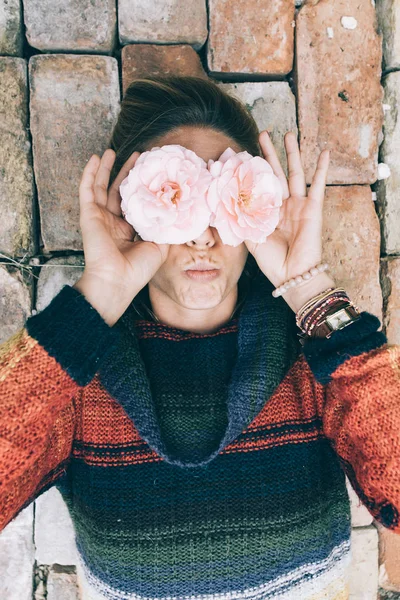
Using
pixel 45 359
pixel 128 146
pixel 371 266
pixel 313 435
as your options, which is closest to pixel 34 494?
pixel 45 359

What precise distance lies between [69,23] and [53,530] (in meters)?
1.80

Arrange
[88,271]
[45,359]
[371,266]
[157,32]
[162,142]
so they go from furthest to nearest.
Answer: [371,266], [157,32], [162,142], [88,271], [45,359]

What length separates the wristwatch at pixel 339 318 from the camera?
4.41 feet

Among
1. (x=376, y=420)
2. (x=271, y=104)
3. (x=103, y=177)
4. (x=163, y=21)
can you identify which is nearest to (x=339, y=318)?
(x=376, y=420)

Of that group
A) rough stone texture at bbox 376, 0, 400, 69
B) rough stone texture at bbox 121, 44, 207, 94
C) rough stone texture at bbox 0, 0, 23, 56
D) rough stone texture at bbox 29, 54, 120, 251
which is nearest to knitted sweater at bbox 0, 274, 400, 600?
rough stone texture at bbox 29, 54, 120, 251

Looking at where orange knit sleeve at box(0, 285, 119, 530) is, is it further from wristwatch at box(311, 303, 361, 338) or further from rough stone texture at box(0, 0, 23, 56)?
rough stone texture at box(0, 0, 23, 56)

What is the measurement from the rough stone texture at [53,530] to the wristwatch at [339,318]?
1.18 metres

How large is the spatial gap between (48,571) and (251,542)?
992 millimetres

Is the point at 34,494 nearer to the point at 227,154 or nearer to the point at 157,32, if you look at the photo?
the point at 227,154

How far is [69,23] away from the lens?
5.67 feet

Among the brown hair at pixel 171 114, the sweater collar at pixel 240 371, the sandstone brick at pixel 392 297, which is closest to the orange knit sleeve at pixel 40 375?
the sweater collar at pixel 240 371

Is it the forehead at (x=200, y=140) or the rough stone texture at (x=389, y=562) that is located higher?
the forehead at (x=200, y=140)

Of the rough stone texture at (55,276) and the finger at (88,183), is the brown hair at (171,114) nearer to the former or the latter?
the finger at (88,183)

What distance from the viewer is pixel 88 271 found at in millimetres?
1366
